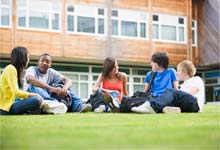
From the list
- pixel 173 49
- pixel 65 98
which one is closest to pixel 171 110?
pixel 65 98

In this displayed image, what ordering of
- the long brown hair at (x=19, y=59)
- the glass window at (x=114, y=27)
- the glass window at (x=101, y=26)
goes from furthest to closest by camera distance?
the glass window at (x=114, y=27) → the glass window at (x=101, y=26) → the long brown hair at (x=19, y=59)

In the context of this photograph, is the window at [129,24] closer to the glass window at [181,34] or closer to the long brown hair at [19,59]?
the glass window at [181,34]

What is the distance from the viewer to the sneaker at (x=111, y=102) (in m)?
7.25

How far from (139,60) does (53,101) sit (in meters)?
16.5

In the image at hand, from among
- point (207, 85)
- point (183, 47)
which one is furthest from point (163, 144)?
point (207, 85)

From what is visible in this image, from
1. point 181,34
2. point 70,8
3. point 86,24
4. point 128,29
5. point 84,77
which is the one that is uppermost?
point 70,8

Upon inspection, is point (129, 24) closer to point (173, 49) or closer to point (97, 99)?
point (173, 49)


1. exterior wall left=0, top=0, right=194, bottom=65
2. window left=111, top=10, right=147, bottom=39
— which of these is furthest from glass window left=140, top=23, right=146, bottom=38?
exterior wall left=0, top=0, right=194, bottom=65

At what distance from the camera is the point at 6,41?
2038 centimetres

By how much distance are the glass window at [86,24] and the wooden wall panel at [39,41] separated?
1.34m

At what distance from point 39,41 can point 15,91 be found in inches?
619

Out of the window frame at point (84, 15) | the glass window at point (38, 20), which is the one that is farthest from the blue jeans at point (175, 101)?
Answer: the window frame at point (84, 15)

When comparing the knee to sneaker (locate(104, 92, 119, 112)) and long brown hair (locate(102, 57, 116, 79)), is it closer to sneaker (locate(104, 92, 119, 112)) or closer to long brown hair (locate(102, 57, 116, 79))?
sneaker (locate(104, 92, 119, 112))

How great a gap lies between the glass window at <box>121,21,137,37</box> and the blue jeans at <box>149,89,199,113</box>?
1671 cm
